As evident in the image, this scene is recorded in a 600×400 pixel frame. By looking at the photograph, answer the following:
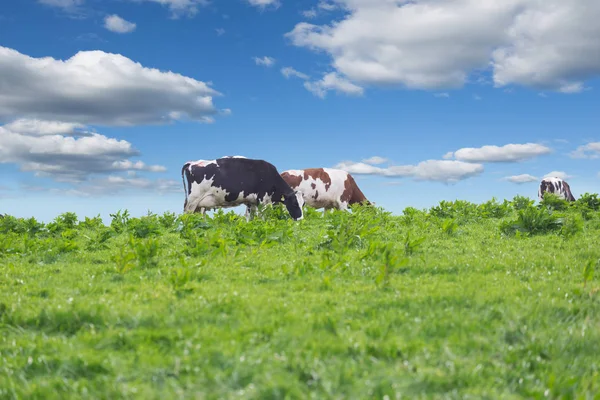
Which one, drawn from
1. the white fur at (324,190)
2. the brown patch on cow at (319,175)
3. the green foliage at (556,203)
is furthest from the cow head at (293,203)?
the green foliage at (556,203)

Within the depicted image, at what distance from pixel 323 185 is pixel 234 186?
7.18 m

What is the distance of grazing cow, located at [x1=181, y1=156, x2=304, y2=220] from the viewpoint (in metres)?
22.9

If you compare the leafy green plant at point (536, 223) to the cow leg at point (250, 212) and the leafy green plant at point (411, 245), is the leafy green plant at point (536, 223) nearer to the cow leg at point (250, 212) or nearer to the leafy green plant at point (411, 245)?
→ the leafy green plant at point (411, 245)

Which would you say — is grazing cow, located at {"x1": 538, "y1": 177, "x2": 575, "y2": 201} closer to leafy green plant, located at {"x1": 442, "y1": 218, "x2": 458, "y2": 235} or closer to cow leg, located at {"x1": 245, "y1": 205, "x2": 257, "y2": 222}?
cow leg, located at {"x1": 245, "y1": 205, "x2": 257, "y2": 222}

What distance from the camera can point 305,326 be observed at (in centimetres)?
520

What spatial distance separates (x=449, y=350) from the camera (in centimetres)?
470

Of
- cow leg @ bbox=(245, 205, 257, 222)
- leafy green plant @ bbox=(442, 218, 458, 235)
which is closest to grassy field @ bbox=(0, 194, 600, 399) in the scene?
leafy green plant @ bbox=(442, 218, 458, 235)

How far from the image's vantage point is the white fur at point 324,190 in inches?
1125

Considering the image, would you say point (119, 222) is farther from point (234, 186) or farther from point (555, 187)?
point (555, 187)

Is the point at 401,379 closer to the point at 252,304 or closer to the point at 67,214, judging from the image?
the point at 252,304

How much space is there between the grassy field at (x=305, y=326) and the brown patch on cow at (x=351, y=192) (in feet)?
64.0

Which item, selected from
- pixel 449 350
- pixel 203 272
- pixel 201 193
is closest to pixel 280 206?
pixel 201 193

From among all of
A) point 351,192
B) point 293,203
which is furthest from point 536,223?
point 351,192

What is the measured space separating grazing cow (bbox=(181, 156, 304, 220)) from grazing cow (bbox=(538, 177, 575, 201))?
25.9m
